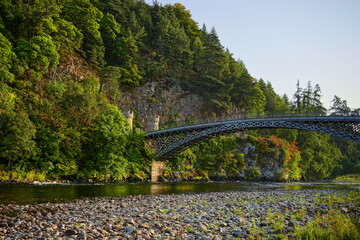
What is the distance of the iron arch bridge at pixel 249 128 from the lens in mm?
31297

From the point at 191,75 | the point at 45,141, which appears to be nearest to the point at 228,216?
the point at 45,141

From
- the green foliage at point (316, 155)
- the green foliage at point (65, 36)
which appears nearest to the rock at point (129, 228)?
the green foliage at point (65, 36)

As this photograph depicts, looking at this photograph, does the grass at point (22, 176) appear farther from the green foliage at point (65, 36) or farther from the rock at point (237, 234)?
the green foliage at point (65, 36)

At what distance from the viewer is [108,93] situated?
48.8 m

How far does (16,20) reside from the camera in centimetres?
3759

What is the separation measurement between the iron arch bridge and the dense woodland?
219 cm

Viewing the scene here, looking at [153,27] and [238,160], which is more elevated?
[153,27]

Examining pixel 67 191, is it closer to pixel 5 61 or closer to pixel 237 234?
pixel 237 234

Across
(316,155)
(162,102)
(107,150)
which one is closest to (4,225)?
(107,150)

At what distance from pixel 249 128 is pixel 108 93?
2821 centimetres

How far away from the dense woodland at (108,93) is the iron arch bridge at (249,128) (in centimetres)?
219

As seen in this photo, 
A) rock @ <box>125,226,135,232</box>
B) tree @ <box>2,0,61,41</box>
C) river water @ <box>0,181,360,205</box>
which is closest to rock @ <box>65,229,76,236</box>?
rock @ <box>125,226,135,232</box>

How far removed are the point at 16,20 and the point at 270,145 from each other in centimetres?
5121

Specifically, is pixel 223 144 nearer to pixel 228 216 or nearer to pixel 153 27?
pixel 153 27
